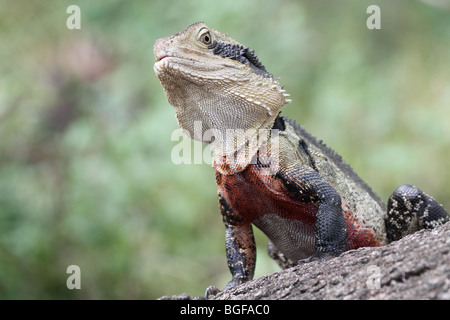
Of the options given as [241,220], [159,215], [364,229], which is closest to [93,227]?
[159,215]

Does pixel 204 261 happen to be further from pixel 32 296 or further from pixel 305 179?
pixel 305 179

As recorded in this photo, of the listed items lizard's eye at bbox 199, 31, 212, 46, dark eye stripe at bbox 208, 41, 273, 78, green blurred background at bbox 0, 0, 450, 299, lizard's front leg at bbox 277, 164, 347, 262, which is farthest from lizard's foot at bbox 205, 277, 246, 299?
green blurred background at bbox 0, 0, 450, 299

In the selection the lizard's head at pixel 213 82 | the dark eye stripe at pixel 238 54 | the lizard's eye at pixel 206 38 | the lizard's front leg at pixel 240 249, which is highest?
the lizard's eye at pixel 206 38

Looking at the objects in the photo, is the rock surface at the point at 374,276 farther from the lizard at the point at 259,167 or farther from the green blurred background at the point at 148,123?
the green blurred background at the point at 148,123

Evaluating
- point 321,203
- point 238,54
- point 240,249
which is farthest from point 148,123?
point 321,203

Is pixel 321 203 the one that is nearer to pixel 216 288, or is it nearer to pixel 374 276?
pixel 374 276

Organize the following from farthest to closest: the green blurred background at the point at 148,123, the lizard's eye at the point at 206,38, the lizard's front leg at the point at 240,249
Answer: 1. the green blurred background at the point at 148,123
2. the lizard's front leg at the point at 240,249
3. the lizard's eye at the point at 206,38

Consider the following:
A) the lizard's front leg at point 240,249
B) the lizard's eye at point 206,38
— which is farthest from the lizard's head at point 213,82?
the lizard's front leg at point 240,249
